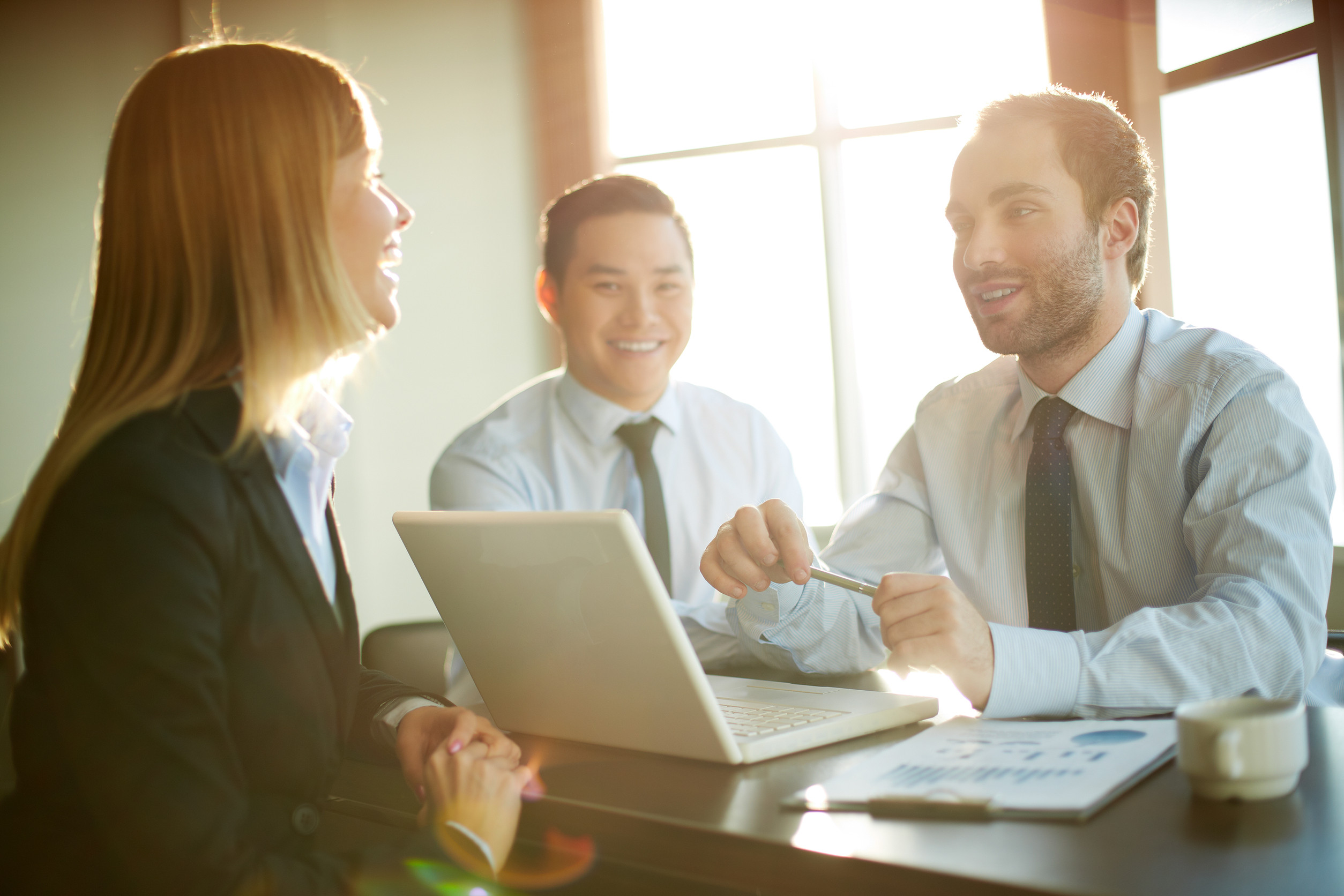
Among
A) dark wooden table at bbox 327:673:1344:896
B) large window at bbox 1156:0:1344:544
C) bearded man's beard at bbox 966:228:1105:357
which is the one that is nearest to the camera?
dark wooden table at bbox 327:673:1344:896

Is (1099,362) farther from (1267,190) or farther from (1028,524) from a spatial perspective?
(1267,190)

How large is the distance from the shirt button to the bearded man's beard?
51.6 inches

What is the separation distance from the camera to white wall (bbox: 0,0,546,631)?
114 inches

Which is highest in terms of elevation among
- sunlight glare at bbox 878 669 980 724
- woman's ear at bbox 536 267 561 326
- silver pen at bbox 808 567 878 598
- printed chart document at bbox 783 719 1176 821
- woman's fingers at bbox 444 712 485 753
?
woman's ear at bbox 536 267 561 326

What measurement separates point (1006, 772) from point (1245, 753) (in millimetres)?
189

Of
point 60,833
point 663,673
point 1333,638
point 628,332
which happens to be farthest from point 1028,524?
point 60,833

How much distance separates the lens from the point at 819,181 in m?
3.69

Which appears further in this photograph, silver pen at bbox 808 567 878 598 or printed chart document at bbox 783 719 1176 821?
silver pen at bbox 808 567 878 598

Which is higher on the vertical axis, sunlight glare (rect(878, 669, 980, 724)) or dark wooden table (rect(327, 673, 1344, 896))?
dark wooden table (rect(327, 673, 1344, 896))

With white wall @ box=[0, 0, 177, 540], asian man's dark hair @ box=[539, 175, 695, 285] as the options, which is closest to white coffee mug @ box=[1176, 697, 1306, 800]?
asian man's dark hair @ box=[539, 175, 695, 285]

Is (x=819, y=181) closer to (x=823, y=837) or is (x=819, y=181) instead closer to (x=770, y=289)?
(x=770, y=289)

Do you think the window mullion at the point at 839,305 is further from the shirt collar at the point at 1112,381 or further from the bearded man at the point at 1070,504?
the shirt collar at the point at 1112,381

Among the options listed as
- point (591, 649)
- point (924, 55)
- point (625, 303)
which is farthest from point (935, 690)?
point (924, 55)

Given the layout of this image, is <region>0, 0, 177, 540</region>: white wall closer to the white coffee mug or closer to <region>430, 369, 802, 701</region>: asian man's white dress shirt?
<region>430, 369, 802, 701</region>: asian man's white dress shirt
